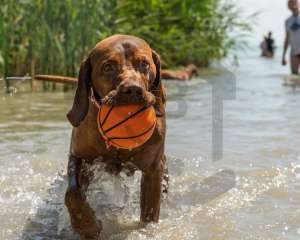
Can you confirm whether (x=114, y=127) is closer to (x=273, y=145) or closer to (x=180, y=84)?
(x=273, y=145)

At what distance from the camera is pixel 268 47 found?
2434 centimetres

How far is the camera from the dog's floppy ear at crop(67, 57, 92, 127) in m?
3.78

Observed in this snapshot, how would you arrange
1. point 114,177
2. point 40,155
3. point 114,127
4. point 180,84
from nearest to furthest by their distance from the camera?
point 114,127, point 114,177, point 40,155, point 180,84

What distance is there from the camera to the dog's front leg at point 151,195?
3914 millimetres

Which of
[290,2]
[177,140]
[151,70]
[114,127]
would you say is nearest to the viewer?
[114,127]

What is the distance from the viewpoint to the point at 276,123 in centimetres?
718

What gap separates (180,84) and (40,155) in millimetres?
6008

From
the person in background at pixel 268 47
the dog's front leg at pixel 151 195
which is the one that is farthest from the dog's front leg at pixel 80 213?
the person in background at pixel 268 47

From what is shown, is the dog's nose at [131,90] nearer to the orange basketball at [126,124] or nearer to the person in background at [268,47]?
the orange basketball at [126,124]

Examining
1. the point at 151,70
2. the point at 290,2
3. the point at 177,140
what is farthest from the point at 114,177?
the point at 290,2

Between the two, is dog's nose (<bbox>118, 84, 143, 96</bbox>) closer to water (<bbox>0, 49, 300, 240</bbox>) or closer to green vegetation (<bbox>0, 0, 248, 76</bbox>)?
water (<bbox>0, 49, 300, 240</bbox>)

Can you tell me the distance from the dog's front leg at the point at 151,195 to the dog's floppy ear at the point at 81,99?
49cm

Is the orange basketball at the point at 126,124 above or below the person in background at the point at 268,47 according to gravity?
above

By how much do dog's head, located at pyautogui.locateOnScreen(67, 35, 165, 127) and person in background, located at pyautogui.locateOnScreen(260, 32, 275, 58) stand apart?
20.9m
